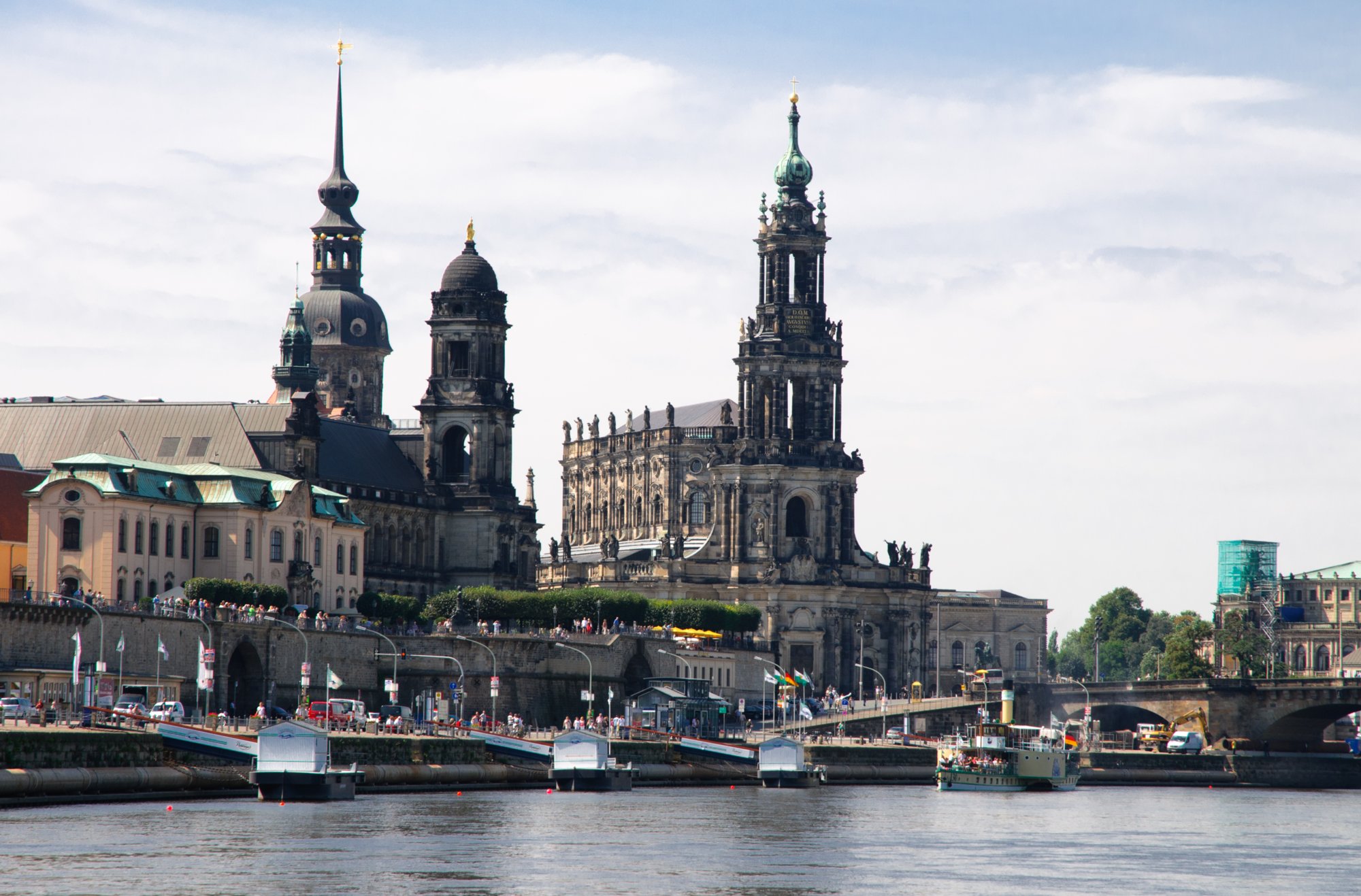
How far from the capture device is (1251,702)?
15988 centimetres

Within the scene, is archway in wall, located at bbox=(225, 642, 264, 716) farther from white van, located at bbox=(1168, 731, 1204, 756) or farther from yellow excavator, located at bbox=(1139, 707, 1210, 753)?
yellow excavator, located at bbox=(1139, 707, 1210, 753)

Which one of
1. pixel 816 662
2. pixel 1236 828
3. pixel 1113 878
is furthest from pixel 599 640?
pixel 1113 878

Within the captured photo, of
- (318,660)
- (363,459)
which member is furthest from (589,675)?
(363,459)

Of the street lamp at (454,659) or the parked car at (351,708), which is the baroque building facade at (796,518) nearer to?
the street lamp at (454,659)

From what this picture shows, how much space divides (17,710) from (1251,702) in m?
91.4

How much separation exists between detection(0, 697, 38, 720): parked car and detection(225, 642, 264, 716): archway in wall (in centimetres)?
3159

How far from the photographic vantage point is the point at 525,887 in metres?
68.7

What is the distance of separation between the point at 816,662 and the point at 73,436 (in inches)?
2231

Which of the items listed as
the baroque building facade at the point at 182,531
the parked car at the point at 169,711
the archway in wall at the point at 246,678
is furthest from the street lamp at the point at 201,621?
the parked car at the point at 169,711

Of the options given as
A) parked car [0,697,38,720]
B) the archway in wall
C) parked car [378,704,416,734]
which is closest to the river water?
parked car [0,697,38,720]

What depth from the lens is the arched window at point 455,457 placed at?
168 meters

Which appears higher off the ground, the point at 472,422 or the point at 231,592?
the point at 472,422

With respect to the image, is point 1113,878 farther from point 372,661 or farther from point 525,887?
point 372,661

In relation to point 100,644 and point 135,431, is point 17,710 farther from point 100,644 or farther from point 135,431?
point 135,431
